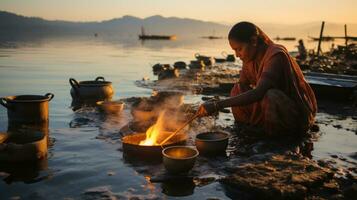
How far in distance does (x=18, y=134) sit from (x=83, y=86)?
384 cm

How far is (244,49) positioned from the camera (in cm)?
560

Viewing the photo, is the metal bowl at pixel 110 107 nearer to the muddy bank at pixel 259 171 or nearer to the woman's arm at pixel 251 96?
the muddy bank at pixel 259 171

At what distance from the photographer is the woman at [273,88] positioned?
17.5ft

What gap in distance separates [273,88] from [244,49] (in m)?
0.74

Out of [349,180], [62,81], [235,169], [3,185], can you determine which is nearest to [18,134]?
[3,185]

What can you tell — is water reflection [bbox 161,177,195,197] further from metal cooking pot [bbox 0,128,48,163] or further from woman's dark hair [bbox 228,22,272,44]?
woman's dark hair [bbox 228,22,272,44]

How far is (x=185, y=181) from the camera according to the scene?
4.20 m

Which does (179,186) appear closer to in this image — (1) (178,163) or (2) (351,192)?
(1) (178,163)

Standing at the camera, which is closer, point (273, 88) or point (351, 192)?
point (351, 192)

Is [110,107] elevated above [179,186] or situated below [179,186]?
above

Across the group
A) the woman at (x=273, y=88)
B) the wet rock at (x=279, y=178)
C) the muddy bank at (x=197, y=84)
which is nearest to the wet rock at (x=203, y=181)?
the wet rock at (x=279, y=178)

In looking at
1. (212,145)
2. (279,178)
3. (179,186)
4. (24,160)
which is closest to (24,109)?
(24,160)

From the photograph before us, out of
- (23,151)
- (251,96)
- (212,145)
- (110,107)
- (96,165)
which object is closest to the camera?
(23,151)

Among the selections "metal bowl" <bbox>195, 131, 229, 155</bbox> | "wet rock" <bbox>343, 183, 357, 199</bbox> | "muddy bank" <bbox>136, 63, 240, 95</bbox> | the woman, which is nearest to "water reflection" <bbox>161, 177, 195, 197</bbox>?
"metal bowl" <bbox>195, 131, 229, 155</bbox>
